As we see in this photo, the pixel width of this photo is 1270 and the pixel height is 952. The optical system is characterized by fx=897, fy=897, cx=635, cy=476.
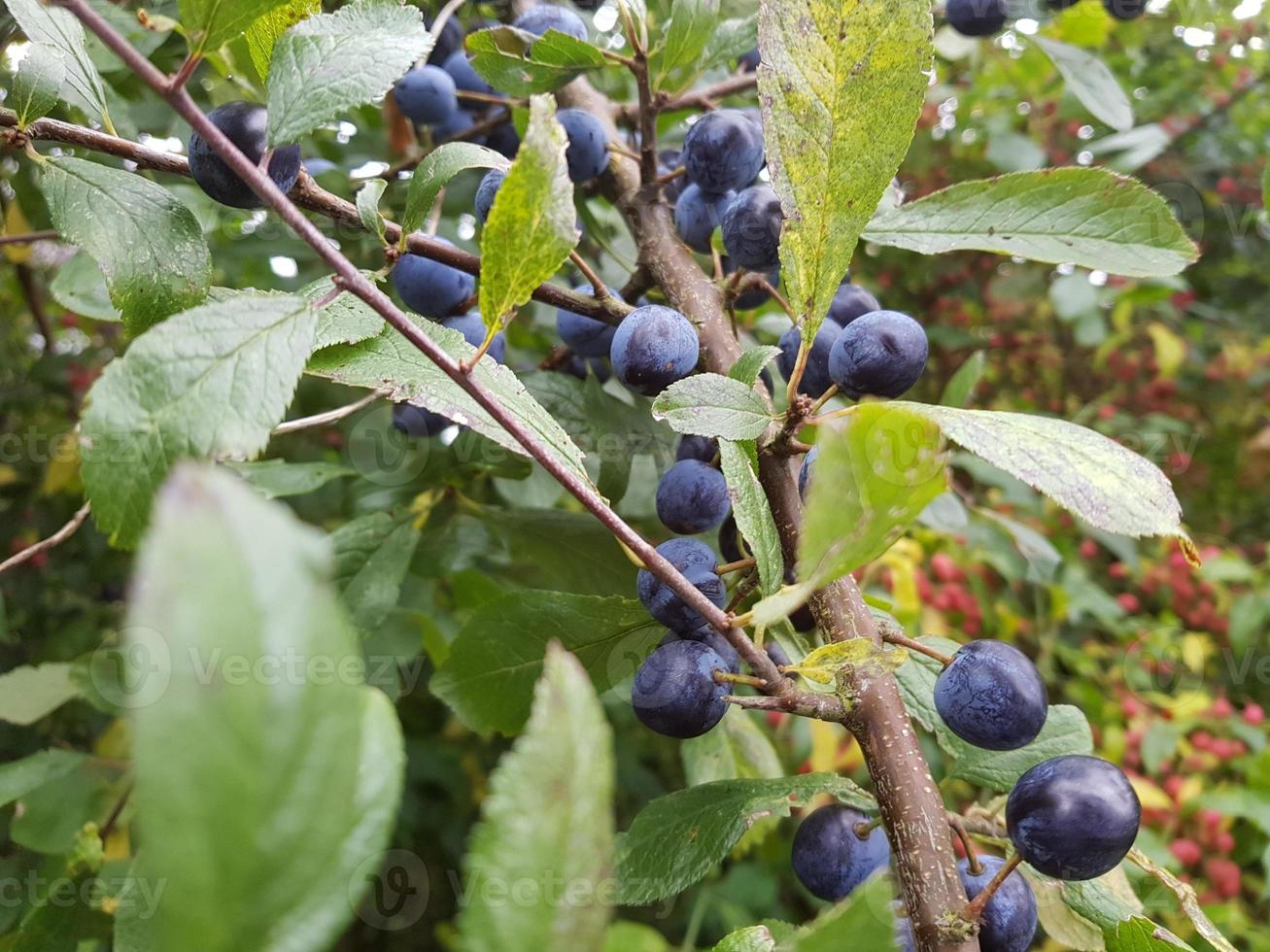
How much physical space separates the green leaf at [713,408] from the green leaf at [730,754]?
18.5 inches

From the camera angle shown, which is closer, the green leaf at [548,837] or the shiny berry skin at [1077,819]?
the green leaf at [548,837]

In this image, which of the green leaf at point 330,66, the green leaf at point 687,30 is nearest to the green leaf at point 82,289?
the green leaf at point 330,66

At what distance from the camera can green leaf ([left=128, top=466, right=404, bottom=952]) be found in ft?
0.70

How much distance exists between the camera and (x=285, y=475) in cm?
115

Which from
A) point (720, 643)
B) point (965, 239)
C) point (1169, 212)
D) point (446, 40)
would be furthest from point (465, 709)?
point (446, 40)

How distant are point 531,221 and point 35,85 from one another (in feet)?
1.46

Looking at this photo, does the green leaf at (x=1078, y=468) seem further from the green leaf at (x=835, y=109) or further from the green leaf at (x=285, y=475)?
the green leaf at (x=285, y=475)

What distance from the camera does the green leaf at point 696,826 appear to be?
2.23 ft

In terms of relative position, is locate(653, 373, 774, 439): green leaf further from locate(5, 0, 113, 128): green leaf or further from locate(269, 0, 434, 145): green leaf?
locate(5, 0, 113, 128): green leaf

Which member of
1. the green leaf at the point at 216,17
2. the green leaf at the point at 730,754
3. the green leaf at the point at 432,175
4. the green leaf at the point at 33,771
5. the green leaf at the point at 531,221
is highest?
the green leaf at the point at 216,17

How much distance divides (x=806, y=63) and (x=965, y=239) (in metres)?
0.31

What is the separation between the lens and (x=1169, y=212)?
0.77m

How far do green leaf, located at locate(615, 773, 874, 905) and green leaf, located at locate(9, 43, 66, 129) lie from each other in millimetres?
719

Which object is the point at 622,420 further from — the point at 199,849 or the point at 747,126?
the point at 199,849
